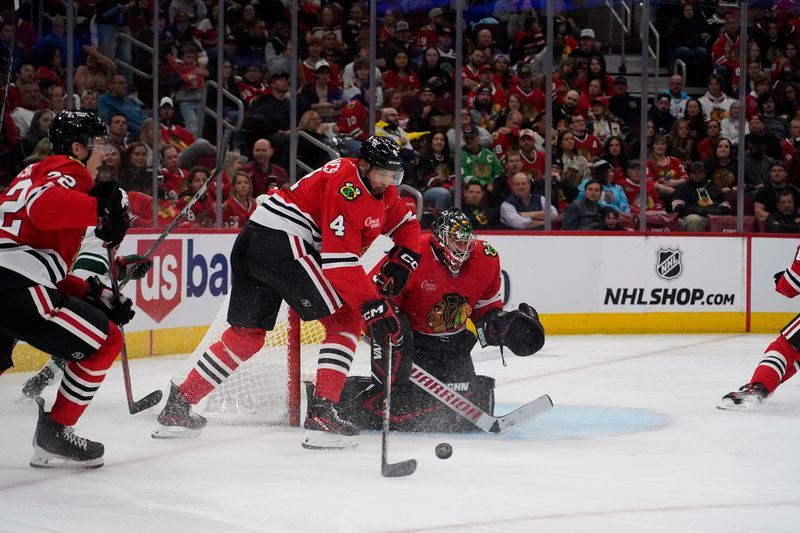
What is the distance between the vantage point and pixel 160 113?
690cm

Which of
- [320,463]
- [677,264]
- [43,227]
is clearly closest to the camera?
[43,227]

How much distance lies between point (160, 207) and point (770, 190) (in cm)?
444

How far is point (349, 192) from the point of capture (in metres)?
3.70

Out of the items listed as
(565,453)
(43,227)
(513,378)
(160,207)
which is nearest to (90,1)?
(160,207)

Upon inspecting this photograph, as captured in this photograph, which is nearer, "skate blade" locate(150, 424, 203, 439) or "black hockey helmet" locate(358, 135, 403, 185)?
"black hockey helmet" locate(358, 135, 403, 185)

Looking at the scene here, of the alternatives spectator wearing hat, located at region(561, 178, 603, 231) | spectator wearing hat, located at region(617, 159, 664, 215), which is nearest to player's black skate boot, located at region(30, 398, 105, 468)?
spectator wearing hat, located at region(561, 178, 603, 231)

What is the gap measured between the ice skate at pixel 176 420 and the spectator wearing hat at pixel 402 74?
423 cm

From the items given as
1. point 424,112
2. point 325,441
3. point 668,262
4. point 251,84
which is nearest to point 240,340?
point 325,441

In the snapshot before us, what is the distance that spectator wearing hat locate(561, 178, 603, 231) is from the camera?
7980 millimetres

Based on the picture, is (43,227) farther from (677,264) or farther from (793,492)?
(677,264)

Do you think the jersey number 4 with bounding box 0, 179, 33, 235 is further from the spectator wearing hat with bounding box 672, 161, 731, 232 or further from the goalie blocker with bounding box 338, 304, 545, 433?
the spectator wearing hat with bounding box 672, 161, 731, 232

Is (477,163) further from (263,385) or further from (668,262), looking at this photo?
(263,385)

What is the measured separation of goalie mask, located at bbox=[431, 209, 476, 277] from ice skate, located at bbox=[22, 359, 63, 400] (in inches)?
70.1

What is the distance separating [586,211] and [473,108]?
106 centimetres
